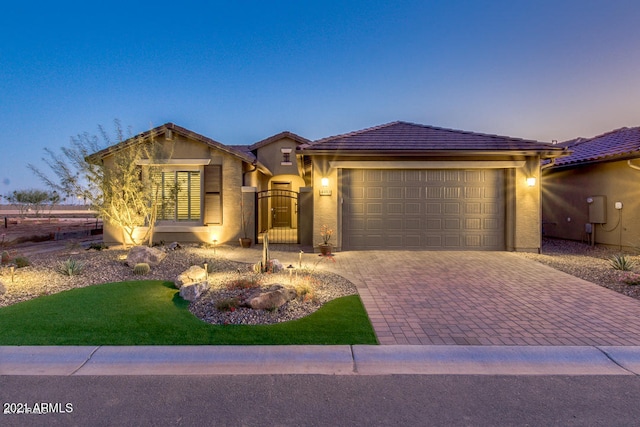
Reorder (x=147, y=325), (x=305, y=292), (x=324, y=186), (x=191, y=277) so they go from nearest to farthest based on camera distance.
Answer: (x=147, y=325)
(x=305, y=292)
(x=191, y=277)
(x=324, y=186)

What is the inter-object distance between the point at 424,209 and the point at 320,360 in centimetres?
799

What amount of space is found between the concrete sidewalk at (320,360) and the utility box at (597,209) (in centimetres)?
940

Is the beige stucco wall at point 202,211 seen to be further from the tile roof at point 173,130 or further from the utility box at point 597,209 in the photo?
the utility box at point 597,209

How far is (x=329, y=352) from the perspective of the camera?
138 inches

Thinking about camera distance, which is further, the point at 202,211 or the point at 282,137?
the point at 282,137

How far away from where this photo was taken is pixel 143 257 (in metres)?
7.56

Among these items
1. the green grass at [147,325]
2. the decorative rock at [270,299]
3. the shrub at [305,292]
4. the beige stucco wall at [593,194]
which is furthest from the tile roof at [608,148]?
the decorative rock at [270,299]

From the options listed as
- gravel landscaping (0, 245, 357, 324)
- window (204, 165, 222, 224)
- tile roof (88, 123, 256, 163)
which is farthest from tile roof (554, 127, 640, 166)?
window (204, 165, 222, 224)

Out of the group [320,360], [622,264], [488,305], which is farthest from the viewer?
[622,264]

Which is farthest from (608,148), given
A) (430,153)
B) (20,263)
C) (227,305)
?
(20,263)

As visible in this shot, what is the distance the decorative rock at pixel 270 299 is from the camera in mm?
4637

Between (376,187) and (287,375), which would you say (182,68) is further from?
(287,375)

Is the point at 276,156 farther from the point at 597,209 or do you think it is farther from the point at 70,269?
the point at 597,209

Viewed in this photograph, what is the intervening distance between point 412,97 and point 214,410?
29.0 m
